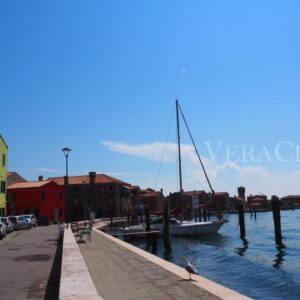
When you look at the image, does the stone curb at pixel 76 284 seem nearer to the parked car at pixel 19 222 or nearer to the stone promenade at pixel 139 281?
the stone promenade at pixel 139 281

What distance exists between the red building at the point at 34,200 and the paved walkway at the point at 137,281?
204 feet

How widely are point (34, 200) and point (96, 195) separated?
23704mm

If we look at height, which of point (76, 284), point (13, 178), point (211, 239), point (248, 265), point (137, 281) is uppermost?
point (13, 178)

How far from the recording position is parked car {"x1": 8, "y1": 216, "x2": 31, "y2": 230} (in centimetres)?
5001

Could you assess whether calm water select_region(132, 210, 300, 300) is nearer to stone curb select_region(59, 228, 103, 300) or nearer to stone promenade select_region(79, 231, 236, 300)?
stone promenade select_region(79, 231, 236, 300)

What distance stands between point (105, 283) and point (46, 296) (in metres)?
1.48

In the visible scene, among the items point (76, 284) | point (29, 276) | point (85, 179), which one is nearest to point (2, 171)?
point (85, 179)

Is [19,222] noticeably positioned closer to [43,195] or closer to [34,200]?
[43,195]

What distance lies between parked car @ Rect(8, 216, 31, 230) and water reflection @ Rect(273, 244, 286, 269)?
2805 centimetres

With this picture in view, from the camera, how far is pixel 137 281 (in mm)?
11016

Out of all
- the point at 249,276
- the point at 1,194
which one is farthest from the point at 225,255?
the point at 1,194

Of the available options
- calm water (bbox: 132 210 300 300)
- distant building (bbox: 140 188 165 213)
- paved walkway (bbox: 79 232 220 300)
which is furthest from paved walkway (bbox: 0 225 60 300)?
distant building (bbox: 140 188 165 213)

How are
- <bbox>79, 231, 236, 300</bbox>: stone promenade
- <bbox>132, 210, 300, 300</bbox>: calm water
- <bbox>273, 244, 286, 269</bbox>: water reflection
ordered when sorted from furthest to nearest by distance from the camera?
<bbox>273, 244, 286, 269</bbox>: water reflection → <bbox>132, 210, 300, 300</bbox>: calm water → <bbox>79, 231, 236, 300</bbox>: stone promenade

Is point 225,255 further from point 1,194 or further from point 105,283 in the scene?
point 1,194
